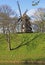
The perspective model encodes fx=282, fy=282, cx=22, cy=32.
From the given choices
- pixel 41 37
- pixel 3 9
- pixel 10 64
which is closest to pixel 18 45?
pixel 41 37

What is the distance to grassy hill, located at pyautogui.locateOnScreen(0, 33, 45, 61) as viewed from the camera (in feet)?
154

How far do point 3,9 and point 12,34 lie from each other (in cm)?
2179

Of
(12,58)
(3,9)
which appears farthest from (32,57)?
(3,9)

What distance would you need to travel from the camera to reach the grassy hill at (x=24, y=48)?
47062 millimetres

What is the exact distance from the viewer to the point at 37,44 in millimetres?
52906

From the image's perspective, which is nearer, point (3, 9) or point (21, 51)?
point (21, 51)

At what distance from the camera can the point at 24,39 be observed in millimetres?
56000

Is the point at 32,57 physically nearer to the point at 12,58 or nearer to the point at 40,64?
the point at 12,58

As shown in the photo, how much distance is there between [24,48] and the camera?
51438 mm

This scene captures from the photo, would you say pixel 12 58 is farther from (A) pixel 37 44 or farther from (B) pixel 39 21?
(B) pixel 39 21

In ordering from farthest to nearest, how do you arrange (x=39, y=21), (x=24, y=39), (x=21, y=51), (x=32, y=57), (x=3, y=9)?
1. (x=39, y=21)
2. (x=3, y=9)
3. (x=24, y=39)
4. (x=21, y=51)
5. (x=32, y=57)

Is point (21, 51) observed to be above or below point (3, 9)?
below

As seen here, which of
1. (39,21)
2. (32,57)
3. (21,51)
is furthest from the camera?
(39,21)

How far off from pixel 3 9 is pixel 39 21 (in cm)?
1447
